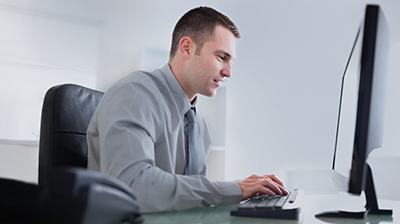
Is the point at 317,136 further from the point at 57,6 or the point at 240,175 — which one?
the point at 57,6

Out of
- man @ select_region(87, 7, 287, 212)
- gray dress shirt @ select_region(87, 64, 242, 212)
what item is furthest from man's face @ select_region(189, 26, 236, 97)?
gray dress shirt @ select_region(87, 64, 242, 212)

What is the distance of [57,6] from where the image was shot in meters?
3.17

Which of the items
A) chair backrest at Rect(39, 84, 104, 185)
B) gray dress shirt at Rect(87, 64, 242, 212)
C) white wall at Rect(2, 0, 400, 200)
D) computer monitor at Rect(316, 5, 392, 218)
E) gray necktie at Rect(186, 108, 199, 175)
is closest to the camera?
computer monitor at Rect(316, 5, 392, 218)

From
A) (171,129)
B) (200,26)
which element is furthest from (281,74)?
(171,129)

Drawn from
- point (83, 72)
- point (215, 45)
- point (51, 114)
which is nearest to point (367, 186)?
point (215, 45)

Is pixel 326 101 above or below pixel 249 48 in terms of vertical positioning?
below

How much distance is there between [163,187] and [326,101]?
3373 millimetres

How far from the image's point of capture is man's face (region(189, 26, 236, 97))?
1.20 meters

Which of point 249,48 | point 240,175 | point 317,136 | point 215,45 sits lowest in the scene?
point 240,175

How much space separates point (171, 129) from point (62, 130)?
328 millimetres

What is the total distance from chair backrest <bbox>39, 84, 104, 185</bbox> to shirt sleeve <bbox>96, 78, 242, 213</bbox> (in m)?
0.17

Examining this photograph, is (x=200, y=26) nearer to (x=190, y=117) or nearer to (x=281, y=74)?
(x=190, y=117)

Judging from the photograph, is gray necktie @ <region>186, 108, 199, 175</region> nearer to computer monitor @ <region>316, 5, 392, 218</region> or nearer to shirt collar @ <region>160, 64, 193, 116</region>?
shirt collar @ <region>160, 64, 193, 116</region>

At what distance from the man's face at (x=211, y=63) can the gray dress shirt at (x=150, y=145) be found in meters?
0.11
